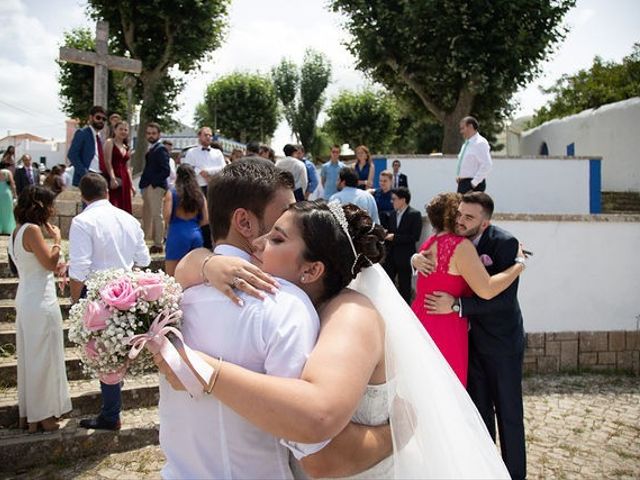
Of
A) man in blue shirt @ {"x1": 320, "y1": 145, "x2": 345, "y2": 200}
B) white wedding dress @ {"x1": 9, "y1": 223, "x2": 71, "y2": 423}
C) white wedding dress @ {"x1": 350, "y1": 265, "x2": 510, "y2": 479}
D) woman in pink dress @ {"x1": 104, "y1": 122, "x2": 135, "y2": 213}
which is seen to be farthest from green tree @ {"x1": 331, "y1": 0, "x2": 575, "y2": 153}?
white wedding dress @ {"x1": 350, "y1": 265, "x2": 510, "y2": 479}

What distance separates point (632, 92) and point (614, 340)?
2000cm

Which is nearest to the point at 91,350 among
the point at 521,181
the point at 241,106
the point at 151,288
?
the point at 151,288

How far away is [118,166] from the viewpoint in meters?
8.02

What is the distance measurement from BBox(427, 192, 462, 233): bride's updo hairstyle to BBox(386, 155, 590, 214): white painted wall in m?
9.61

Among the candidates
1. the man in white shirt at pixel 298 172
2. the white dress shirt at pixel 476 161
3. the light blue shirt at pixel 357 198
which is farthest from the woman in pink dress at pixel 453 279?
the white dress shirt at pixel 476 161

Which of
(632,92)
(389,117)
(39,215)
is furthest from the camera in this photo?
(389,117)

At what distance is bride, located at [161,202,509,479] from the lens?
136 cm

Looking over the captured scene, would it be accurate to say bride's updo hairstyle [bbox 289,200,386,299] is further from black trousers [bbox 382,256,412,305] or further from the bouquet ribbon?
black trousers [bbox 382,256,412,305]

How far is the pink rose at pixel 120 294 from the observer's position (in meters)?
1.61

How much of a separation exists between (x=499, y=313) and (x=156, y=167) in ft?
21.8

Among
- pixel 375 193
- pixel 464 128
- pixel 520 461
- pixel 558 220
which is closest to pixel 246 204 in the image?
pixel 520 461

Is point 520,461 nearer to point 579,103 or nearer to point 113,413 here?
point 113,413

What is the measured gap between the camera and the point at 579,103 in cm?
2703

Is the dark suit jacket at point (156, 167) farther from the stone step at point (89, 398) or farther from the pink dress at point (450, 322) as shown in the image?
the pink dress at point (450, 322)
